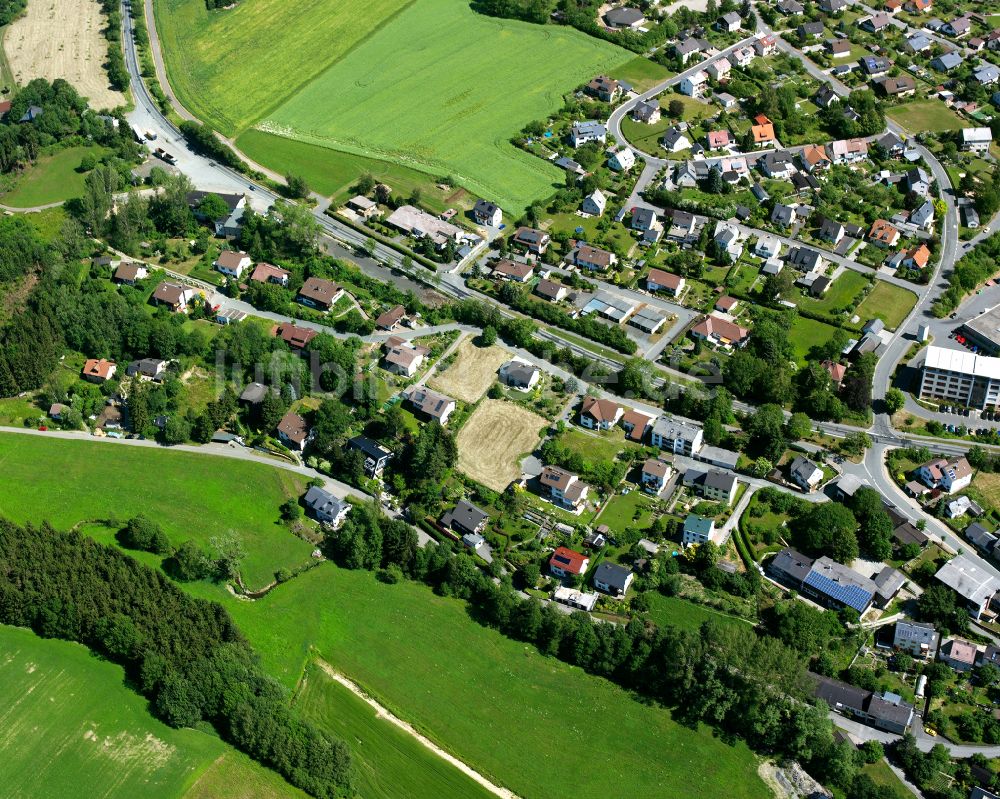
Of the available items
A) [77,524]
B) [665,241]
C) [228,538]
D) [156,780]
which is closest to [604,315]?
[665,241]

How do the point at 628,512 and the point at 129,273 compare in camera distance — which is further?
the point at 129,273

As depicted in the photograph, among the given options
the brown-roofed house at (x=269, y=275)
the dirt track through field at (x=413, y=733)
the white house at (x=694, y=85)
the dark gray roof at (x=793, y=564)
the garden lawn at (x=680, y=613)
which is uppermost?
the white house at (x=694, y=85)

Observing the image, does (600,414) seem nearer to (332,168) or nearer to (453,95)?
(332,168)

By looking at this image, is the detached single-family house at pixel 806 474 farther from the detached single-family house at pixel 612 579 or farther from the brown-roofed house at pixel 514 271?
the brown-roofed house at pixel 514 271

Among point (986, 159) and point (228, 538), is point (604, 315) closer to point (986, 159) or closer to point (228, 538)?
point (228, 538)

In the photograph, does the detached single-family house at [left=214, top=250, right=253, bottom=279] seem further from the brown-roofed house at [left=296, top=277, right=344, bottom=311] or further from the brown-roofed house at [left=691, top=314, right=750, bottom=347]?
the brown-roofed house at [left=691, top=314, right=750, bottom=347]

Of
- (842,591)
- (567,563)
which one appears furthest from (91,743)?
(842,591)

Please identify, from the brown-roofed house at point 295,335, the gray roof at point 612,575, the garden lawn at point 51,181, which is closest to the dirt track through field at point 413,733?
the gray roof at point 612,575
